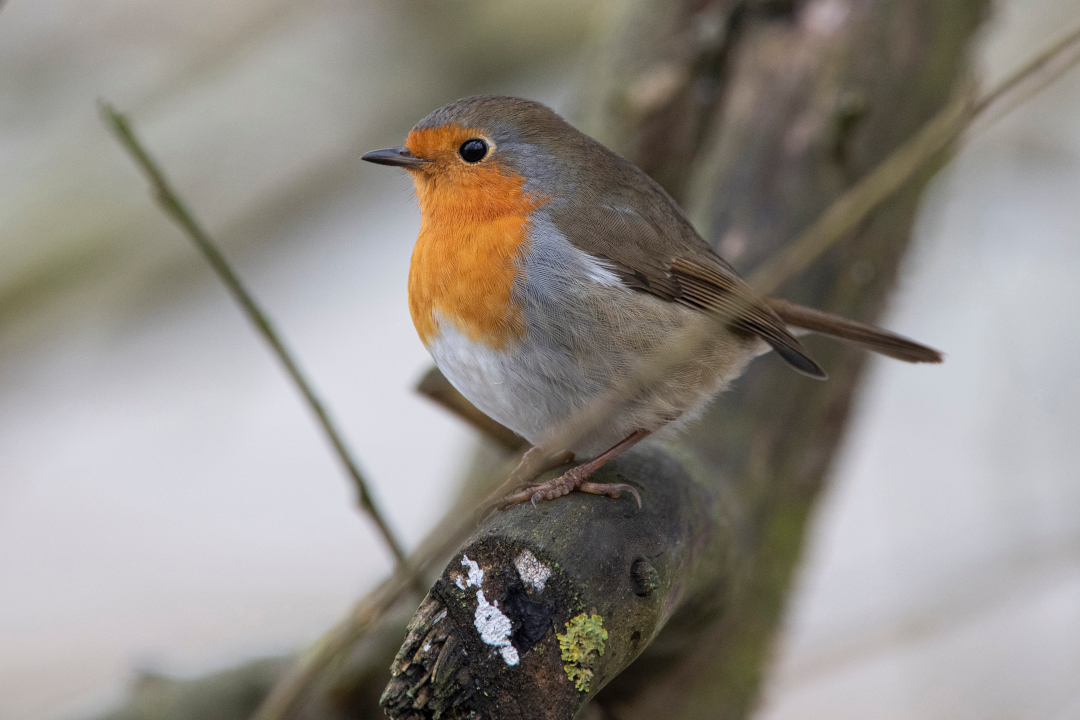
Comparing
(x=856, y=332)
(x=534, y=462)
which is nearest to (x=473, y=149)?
(x=534, y=462)

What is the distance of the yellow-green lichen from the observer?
4.19ft

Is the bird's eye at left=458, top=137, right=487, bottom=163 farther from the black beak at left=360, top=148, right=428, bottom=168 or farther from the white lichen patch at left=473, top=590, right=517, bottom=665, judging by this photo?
the white lichen patch at left=473, top=590, right=517, bottom=665

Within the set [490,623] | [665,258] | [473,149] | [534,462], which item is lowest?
[490,623]

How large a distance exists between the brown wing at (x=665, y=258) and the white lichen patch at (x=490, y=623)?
103cm

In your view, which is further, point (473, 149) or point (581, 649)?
point (473, 149)

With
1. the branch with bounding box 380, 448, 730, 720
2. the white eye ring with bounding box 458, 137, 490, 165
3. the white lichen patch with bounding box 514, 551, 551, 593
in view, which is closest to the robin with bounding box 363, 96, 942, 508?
the white eye ring with bounding box 458, 137, 490, 165

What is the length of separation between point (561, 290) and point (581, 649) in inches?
36.2

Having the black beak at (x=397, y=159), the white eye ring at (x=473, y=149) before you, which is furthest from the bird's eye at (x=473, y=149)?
the black beak at (x=397, y=159)

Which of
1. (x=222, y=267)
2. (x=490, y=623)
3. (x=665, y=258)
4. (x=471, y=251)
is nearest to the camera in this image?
(x=490, y=623)

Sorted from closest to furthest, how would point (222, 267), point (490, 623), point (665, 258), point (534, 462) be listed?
point (490, 623) < point (222, 267) < point (534, 462) < point (665, 258)

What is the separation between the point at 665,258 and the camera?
229 centimetres

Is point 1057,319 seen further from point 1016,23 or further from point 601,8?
point 601,8

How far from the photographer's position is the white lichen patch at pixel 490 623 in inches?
49.7

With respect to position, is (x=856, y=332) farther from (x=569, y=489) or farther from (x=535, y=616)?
(x=535, y=616)
